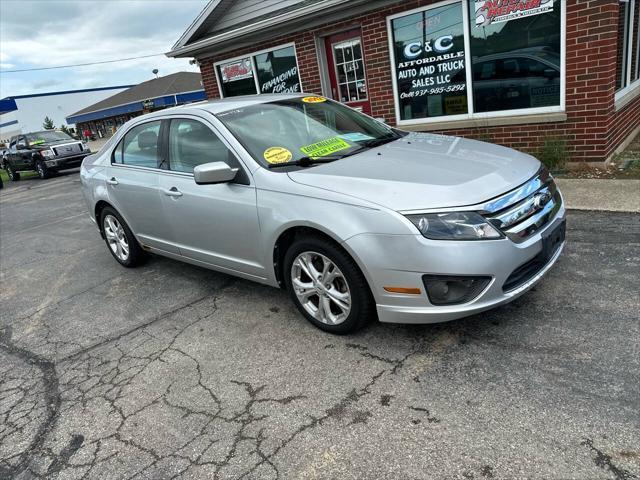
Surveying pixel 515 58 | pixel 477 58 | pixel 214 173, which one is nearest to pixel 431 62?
pixel 477 58

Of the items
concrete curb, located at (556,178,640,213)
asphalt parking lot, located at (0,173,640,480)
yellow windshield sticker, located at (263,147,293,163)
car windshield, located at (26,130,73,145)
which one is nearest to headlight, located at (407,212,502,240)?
asphalt parking lot, located at (0,173,640,480)

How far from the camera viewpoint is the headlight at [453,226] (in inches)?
110

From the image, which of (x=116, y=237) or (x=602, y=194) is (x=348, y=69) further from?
(x=116, y=237)

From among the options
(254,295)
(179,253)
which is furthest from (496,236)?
(179,253)

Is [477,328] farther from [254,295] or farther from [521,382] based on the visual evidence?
[254,295]

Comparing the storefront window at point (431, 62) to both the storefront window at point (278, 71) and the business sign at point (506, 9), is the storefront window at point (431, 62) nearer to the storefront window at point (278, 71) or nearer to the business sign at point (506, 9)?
the business sign at point (506, 9)

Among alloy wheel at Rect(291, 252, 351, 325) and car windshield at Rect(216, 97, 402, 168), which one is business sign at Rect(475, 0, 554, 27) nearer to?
car windshield at Rect(216, 97, 402, 168)

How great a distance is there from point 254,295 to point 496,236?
224cm

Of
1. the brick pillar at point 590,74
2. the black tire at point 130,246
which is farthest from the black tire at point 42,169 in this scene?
the brick pillar at point 590,74

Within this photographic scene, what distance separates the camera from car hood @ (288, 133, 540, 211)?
2.91 meters

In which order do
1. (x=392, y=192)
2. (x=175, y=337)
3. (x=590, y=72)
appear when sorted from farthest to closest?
1. (x=590, y=72)
2. (x=175, y=337)
3. (x=392, y=192)

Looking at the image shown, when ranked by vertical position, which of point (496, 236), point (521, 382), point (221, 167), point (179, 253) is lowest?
point (521, 382)

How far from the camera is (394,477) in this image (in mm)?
2205


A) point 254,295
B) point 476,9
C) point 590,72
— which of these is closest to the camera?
point 254,295
